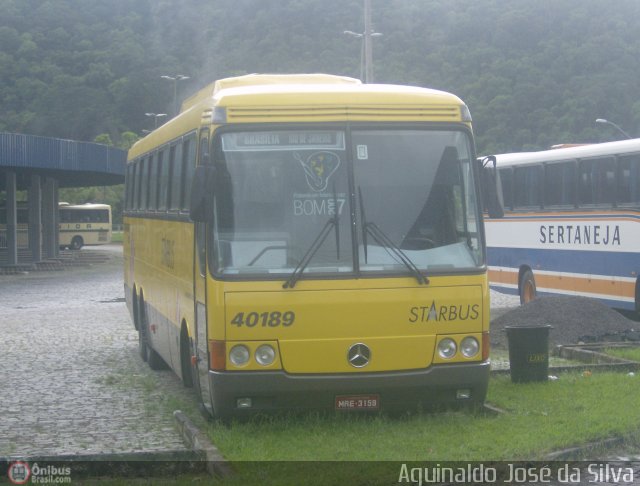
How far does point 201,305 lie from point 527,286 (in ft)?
49.0

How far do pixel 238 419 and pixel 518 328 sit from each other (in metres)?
3.93

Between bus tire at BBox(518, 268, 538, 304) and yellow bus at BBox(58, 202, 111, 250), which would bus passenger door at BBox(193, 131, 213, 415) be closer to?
bus tire at BBox(518, 268, 538, 304)

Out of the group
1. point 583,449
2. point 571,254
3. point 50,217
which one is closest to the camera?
point 583,449

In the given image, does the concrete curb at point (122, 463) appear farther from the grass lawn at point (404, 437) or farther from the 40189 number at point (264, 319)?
the 40189 number at point (264, 319)

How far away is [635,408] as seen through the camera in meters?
10.9

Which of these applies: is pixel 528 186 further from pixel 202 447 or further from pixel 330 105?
pixel 202 447

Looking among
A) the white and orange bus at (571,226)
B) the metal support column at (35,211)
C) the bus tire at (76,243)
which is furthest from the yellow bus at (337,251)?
the bus tire at (76,243)

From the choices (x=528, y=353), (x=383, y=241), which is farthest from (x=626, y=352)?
(x=383, y=241)

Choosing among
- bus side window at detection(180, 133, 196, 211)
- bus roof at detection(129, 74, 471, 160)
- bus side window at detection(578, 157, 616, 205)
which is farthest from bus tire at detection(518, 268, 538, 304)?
bus roof at detection(129, 74, 471, 160)

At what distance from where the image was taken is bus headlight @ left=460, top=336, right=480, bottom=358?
10133mm

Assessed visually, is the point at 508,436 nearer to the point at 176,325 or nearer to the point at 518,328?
the point at 518,328

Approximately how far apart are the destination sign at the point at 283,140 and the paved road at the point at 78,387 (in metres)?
2.63

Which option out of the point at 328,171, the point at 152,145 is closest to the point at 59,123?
the point at 152,145

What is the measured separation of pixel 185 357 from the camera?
1229 cm
